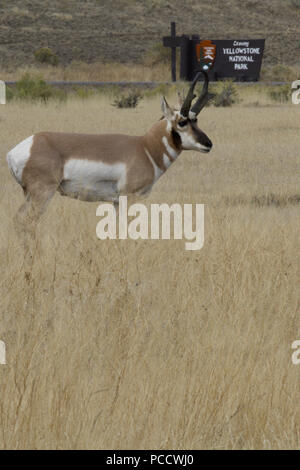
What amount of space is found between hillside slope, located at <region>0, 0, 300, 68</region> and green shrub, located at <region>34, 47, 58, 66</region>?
75cm

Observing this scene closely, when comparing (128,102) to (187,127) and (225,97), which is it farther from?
(187,127)

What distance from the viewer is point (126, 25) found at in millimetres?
50938

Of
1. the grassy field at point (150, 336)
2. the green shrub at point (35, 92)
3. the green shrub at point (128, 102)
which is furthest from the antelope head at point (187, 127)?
the green shrub at point (35, 92)

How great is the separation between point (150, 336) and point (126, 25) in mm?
48662

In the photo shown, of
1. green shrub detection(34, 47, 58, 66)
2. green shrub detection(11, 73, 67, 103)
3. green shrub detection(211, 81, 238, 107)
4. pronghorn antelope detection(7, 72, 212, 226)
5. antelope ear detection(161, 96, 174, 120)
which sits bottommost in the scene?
pronghorn antelope detection(7, 72, 212, 226)

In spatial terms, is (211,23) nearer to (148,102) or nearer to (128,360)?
(148,102)

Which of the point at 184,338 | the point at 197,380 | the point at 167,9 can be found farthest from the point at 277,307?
the point at 167,9

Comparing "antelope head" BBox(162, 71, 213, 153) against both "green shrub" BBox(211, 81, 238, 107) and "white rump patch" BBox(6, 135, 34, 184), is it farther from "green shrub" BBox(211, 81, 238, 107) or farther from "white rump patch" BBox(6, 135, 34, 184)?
"green shrub" BBox(211, 81, 238, 107)

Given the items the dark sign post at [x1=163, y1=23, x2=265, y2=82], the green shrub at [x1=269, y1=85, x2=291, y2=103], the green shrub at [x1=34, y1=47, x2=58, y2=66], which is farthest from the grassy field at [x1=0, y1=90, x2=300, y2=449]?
the green shrub at [x1=34, y1=47, x2=58, y2=66]

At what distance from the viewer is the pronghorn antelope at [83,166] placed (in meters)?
6.31

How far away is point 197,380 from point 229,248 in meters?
2.26

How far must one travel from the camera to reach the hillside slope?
1762 inches

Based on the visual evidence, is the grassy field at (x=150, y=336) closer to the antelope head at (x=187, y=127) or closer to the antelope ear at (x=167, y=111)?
the antelope head at (x=187, y=127)

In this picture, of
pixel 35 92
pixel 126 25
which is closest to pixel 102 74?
pixel 35 92
